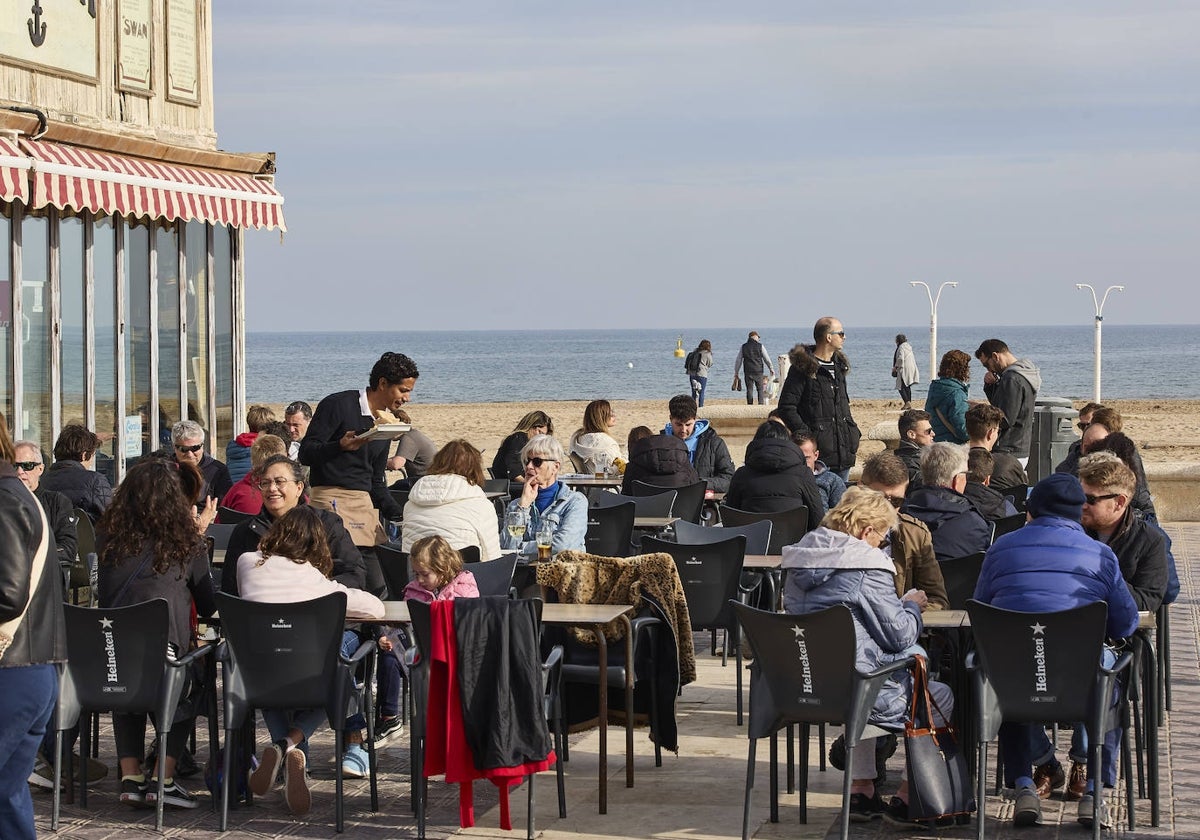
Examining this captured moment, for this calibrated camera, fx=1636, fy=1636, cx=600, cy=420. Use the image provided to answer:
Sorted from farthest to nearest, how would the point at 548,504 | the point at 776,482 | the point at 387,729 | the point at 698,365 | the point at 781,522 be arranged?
1. the point at 698,365
2. the point at 776,482
3. the point at 781,522
4. the point at 548,504
5. the point at 387,729

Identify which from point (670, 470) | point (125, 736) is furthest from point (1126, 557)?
point (670, 470)

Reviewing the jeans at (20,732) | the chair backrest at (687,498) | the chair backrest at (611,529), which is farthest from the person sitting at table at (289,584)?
the chair backrest at (687,498)

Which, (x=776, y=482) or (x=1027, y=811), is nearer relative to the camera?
(x=1027, y=811)

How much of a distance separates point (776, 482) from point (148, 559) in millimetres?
4165

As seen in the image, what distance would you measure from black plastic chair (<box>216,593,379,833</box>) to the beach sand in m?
15.1

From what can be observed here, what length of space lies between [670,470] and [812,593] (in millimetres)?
5201

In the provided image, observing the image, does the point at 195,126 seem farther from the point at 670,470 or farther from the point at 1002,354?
the point at 1002,354

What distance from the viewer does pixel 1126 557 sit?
→ 611 cm

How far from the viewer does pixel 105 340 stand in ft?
39.6

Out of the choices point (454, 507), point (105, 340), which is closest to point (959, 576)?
point (454, 507)

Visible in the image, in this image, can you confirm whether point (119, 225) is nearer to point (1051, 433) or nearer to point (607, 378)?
point (1051, 433)

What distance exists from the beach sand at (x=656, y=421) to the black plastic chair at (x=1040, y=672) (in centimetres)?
1527

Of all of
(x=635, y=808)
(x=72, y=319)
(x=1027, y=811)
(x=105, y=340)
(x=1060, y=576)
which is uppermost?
(x=72, y=319)

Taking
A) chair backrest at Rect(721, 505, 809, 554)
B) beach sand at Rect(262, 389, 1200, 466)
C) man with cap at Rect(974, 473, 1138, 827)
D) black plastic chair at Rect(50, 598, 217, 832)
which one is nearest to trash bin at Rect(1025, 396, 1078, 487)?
beach sand at Rect(262, 389, 1200, 466)
